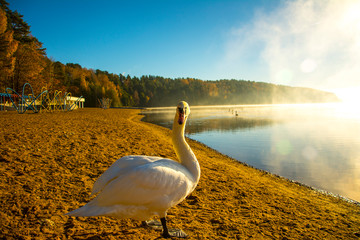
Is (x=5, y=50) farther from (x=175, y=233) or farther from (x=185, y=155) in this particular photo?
(x=175, y=233)

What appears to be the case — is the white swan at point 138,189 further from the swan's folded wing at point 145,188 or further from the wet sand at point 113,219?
the wet sand at point 113,219

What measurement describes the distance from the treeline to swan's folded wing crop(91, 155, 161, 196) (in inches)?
1311

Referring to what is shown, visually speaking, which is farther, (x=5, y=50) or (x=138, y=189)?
(x=5, y=50)

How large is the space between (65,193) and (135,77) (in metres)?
170

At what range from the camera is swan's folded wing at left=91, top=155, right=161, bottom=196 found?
10.2 ft

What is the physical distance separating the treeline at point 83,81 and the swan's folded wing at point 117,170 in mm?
33301

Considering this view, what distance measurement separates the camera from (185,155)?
3.67 meters

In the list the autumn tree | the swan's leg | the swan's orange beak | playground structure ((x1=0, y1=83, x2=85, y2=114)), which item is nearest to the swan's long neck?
the swan's orange beak

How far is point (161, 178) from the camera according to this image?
2.95 metres

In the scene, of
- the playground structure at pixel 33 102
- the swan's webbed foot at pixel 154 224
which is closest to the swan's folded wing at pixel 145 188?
the swan's webbed foot at pixel 154 224

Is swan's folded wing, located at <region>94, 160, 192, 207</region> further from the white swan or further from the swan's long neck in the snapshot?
the swan's long neck

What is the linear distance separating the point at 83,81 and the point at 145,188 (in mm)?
91531

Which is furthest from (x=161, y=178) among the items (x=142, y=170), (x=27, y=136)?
(x=27, y=136)

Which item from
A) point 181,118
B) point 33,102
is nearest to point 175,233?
point 181,118
